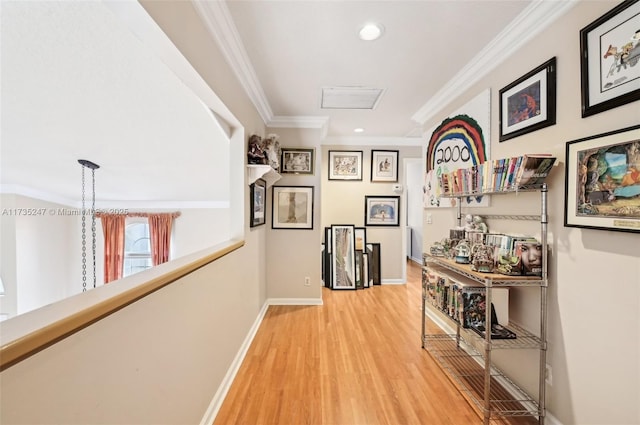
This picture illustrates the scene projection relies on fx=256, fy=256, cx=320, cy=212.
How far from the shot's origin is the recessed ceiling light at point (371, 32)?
168 cm

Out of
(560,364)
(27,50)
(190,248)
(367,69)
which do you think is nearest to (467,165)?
(367,69)

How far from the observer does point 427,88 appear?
2.54 m

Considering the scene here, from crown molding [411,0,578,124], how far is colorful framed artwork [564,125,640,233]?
0.79 m

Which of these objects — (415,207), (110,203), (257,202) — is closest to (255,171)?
(257,202)

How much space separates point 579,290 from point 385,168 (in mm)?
3211

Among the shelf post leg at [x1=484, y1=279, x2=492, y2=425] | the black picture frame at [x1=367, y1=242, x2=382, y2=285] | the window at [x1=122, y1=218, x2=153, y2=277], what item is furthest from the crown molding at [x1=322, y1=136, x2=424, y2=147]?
the window at [x1=122, y1=218, x2=153, y2=277]

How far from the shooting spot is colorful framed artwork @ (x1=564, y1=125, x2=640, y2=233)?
112 cm

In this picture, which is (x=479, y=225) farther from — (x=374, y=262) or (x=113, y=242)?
(x=113, y=242)

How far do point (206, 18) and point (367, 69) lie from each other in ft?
4.25

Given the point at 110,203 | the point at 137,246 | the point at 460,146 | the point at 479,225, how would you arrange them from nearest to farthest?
the point at 479,225 < the point at 460,146 < the point at 110,203 < the point at 137,246

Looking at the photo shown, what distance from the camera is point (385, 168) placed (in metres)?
4.36

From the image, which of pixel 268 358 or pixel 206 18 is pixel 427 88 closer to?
pixel 206 18

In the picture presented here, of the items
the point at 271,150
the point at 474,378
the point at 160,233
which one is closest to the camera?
the point at 474,378

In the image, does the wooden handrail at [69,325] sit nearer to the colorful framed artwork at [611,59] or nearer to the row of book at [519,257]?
the row of book at [519,257]
